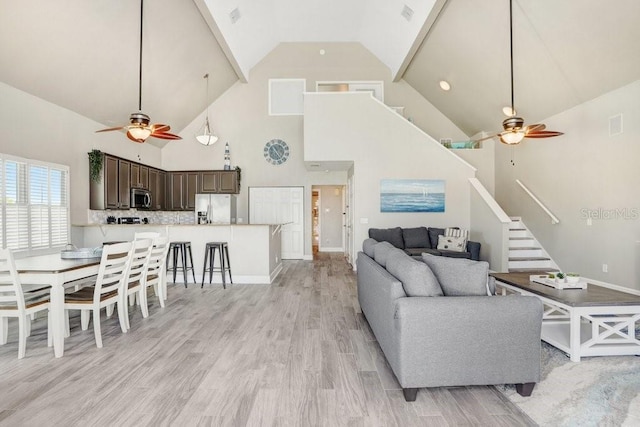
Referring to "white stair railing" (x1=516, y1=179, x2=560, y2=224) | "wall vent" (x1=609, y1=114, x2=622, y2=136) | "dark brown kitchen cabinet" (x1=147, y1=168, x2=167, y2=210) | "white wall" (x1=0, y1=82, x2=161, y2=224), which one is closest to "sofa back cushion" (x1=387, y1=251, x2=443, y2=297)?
"wall vent" (x1=609, y1=114, x2=622, y2=136)

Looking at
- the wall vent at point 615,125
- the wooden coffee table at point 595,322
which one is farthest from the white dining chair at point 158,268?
the wall vent at point 615,125

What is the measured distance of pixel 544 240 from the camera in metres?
6.50

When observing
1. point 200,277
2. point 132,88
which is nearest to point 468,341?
point 200,277

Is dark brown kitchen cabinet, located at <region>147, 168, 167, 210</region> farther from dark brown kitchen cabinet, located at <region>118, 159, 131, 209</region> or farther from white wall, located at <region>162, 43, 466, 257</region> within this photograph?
dark brown kitchen cabinet, located at <region>118, 159, 131, 209</region>

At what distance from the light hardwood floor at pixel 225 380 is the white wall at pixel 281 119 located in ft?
18.1

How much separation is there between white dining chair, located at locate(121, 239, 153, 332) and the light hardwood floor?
0.87 ft

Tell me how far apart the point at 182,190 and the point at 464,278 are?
782 cm

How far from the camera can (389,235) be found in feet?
22.2

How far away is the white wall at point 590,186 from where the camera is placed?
4.75m

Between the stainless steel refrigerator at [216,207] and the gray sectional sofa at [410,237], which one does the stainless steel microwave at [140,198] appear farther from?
the gray sectional sofa at [410,237]

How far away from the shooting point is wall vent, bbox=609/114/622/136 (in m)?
4.88

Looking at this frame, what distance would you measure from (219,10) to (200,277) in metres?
4.77

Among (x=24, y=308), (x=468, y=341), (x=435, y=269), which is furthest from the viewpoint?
(x=24, y=308)

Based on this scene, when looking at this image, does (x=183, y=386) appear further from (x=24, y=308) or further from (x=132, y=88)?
(x=132, y=88)
